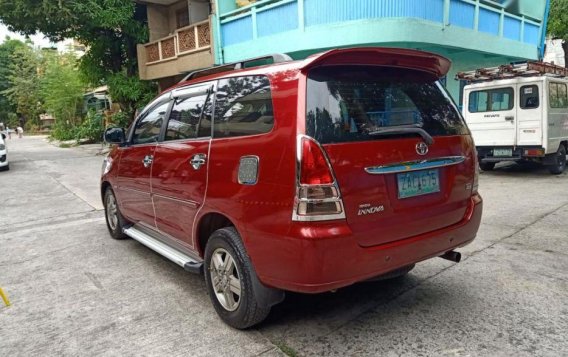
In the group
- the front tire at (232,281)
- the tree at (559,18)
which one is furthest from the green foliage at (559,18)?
the front tire at (232,281)

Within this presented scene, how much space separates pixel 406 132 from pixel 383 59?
485 mm

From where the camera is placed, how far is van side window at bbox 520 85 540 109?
Result: 9.05 m

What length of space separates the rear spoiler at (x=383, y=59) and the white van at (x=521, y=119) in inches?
277

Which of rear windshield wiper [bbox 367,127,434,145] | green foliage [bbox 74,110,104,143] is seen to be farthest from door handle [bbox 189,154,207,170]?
green foliage [bbox 74,110,104,143]

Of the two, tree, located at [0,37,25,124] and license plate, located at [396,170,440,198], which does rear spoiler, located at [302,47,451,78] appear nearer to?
license plate, located at [396,170,440,198]

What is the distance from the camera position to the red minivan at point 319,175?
2.44 meters

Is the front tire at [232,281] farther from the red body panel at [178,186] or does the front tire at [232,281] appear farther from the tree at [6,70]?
the tree at [6,70]

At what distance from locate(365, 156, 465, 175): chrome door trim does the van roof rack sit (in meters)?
Result: 7.35

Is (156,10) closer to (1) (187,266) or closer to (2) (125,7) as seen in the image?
(2) (125,7)

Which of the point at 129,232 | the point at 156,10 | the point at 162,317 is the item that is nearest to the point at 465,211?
the point at 162,317

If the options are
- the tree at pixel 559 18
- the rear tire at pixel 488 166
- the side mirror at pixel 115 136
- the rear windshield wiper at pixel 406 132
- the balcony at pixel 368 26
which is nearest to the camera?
the rear windshield wiper at pixel 406 132

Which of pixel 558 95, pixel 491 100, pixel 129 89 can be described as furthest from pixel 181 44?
pixel 558 95

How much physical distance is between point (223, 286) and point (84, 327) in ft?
3.46

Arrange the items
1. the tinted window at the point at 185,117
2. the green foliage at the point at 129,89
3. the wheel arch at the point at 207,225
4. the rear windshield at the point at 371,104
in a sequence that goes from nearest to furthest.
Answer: the rear windshield at the point at 371,104 < the wheel arch at the point at 207,225 < the tinted window at the point at 185,117 < the green foliage at the point at 129,89
